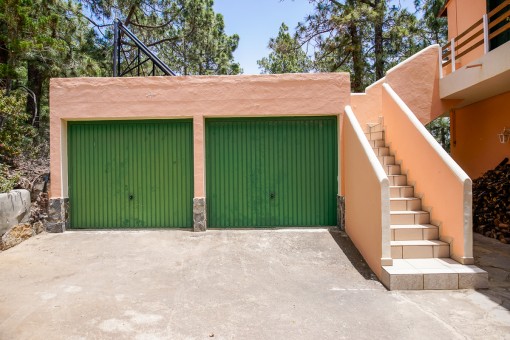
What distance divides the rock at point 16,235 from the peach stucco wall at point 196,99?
76 cm

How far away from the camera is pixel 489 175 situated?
283 inches

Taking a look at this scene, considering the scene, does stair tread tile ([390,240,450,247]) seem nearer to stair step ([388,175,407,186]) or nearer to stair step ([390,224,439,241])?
stair step ([390,224,439,241])

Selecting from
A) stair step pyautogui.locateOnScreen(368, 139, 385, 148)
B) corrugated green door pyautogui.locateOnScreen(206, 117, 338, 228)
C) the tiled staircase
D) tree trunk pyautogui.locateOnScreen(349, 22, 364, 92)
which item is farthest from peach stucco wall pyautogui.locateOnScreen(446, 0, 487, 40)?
the tiled staircase

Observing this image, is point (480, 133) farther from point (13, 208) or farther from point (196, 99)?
point (13, 208)

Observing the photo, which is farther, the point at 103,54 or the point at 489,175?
the point at 103,54

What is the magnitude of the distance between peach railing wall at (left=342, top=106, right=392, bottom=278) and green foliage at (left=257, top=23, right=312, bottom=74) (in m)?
7.50

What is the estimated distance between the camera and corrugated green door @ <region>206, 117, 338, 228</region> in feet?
20.9

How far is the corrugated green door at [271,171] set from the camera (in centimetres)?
637

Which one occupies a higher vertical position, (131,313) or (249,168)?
(249,168)

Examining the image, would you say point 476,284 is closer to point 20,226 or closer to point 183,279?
point 183,279

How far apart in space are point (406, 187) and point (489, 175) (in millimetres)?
3460

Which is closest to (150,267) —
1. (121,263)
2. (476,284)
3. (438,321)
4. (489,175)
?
(121,263)

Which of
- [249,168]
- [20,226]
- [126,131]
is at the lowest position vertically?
[20,226]

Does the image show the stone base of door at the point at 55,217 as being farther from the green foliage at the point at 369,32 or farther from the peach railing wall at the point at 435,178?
the green foliage at the point at 369,32
